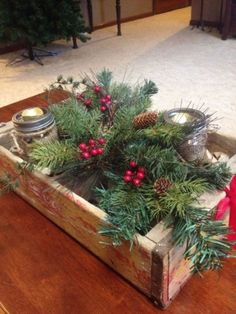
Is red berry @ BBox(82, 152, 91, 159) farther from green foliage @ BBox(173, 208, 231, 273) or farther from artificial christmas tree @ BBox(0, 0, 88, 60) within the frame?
artificial christmas tree @ BBox(0, 0, 88, 60)

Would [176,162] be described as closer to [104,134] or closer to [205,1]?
[104,134]

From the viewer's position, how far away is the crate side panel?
0.45 m

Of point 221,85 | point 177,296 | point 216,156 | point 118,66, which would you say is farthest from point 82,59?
point 177,296

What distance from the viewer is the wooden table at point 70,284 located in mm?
470

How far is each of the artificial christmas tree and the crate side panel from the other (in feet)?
7.47

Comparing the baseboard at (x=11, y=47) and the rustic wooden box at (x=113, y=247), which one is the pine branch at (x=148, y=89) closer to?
the rustic wooden box at (x=113, y=247)

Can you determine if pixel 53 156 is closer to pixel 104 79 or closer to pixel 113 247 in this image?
pixel 113 247

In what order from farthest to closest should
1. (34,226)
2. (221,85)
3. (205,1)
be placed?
1. (205,1)
2. (221,85)
3. (34,226)

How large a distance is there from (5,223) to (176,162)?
0.35 metres

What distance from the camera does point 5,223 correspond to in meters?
0.62

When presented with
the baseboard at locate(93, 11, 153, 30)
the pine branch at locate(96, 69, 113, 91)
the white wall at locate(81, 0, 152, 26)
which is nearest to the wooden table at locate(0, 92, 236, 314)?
Result: the pine branch at locate(96, 69, 113, 91)

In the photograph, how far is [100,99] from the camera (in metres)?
0.70

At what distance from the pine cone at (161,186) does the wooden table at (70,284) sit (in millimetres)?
158

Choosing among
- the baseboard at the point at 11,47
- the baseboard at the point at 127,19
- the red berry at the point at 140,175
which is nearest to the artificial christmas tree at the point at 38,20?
the baseboard at the point at 11,47
